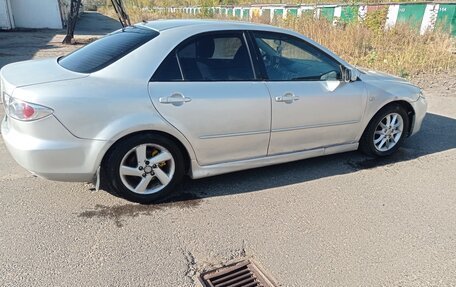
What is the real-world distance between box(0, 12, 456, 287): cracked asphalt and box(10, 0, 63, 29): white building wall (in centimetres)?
2213

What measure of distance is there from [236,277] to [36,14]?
2516 cm

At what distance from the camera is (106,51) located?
3.22 meters

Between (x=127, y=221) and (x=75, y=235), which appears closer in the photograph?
(x=75, y=235)

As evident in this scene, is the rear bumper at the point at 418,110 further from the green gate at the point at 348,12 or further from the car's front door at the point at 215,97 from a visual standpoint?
the green gate at the point at 348,12

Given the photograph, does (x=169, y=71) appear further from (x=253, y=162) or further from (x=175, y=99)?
(x=253, y=162)

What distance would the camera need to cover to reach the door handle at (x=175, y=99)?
2969mm

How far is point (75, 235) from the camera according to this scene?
273 centimetres

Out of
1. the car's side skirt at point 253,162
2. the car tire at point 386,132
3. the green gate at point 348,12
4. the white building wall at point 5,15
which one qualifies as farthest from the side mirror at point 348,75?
the white building wall at point 5,15

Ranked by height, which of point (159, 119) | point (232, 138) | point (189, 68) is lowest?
point (232, 138)

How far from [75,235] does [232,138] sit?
62.8 inches

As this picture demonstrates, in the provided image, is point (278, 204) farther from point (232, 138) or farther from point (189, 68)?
point (189, 68)

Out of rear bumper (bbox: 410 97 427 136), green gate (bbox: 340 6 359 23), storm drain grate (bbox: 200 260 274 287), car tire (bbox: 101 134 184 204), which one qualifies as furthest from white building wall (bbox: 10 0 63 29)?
storm drain grate (bbox: 200 260 274 287)

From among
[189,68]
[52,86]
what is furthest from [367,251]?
[52,86]

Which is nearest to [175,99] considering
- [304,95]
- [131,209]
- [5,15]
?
[131,209]
